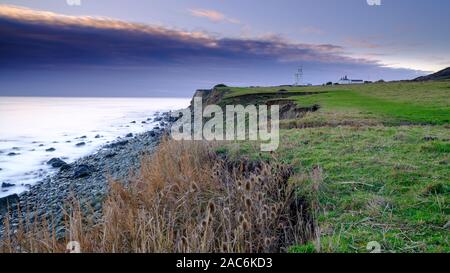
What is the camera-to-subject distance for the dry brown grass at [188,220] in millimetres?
4230

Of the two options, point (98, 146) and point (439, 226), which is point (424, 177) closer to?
point (439, 226)

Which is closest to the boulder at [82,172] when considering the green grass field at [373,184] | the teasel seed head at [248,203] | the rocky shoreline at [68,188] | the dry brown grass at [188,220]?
the rocky shoreline at [68,188]

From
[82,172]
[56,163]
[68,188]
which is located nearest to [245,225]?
[68,188]

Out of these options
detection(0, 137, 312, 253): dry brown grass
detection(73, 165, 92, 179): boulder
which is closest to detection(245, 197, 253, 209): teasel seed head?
detection(0, 137, 312, 253): dry brown grass

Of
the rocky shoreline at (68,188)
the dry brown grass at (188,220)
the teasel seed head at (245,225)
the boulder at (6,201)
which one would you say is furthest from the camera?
the boulder at (6,201)

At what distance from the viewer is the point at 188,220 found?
513 centimetres

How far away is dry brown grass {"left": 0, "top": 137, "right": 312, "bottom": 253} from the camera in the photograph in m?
4.23

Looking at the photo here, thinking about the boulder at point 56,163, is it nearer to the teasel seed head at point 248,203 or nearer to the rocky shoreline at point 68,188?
the rocky shoreline at point 68,188

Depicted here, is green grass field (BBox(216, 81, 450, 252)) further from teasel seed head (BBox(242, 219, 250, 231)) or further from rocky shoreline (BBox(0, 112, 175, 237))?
rocky shoreline (BBox(0, 112, 175, 237))

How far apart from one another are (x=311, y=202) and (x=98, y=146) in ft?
74.3

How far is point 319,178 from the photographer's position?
5996mm
